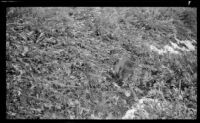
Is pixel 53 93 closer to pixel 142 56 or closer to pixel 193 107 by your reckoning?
pixel 142 56

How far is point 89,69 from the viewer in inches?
209

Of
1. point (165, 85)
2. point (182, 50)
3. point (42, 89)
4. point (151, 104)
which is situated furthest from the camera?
point (182, 50)

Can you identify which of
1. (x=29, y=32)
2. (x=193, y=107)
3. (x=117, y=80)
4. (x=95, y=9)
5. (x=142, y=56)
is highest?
(x=95, y=9)

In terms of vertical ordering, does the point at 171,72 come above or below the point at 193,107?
above

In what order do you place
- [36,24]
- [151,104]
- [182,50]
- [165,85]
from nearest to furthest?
[151,104]
[165,85]
[36,24]
[182,50]

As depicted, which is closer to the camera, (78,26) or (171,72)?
(171,72)

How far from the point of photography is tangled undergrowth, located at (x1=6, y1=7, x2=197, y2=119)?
4477mm

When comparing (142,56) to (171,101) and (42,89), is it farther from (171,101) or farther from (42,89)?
(42,89)

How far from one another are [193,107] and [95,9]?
4.91 m

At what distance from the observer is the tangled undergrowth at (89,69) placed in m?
4.48

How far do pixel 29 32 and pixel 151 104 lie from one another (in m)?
4.10

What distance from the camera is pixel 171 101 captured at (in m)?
5.19

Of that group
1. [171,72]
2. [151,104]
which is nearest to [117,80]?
[151,104]

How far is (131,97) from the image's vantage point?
16.5 ft
